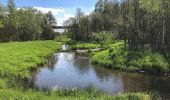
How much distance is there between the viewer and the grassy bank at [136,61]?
38.1 meters

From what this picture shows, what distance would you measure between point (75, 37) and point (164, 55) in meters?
84.0

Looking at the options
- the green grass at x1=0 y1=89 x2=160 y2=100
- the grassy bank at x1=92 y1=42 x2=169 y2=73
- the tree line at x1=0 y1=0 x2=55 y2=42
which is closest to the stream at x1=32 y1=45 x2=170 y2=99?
the grassy bank at x1=92 y1=42 x2=169 y2=73

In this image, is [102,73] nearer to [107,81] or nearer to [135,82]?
[107,81]

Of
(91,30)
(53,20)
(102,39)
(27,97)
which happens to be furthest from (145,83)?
(53,20)

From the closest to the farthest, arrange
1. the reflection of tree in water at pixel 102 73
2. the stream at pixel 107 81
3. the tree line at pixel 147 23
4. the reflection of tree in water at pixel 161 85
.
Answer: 1. the reflection of tree in water at pixel 161 85
2. the stream at pixel 107 81
3. the reflection of tree in water at pixel 102 73
4. the tree line at pixel 147 23

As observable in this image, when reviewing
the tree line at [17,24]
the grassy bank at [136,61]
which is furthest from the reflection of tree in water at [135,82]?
the tree line at [17,24]

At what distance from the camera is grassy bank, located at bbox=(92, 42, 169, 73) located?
3812cm

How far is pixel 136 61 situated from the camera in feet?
135

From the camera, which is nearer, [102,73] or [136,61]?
[102,73]

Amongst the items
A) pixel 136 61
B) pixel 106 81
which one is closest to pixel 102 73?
pixel 136 61

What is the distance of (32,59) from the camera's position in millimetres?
45875

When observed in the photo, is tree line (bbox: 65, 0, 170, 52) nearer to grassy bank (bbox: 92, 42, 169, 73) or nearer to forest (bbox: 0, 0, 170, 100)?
forest (bbox: 0, 0, 170, 100)

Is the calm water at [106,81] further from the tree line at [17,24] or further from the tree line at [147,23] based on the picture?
the tree line at [17,24]

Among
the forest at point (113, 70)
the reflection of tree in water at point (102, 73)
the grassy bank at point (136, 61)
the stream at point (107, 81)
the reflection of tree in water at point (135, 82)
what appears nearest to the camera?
the forest at point (113, 70)
